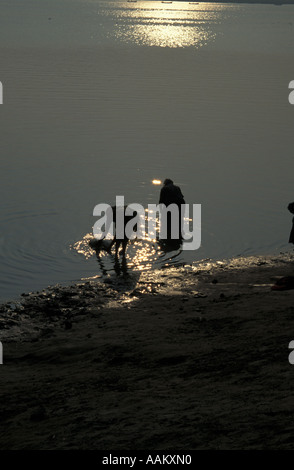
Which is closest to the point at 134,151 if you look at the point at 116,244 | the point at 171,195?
the point at 171,195

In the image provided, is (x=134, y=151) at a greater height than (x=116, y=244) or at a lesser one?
greater

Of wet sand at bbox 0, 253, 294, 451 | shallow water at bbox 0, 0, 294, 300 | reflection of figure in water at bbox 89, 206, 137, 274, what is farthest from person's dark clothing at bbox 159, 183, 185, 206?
wet sand at bbox 0, 253, 294, 451

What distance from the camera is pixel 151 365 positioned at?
28.8 feet

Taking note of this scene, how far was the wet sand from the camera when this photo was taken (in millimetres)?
6723

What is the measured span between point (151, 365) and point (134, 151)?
18.9 metres

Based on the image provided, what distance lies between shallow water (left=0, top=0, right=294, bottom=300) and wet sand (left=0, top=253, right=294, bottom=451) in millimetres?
1932

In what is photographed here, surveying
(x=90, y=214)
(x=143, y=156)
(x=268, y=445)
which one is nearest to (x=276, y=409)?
(x=268, y=445)

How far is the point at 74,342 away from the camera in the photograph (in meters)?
10.1

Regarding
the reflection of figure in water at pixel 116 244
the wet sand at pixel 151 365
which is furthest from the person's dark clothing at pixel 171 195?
the wet sand at pixel 151 365

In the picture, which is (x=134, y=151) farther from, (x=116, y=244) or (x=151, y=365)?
(x=151, y=365)

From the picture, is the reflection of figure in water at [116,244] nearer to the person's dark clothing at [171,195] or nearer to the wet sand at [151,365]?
the wet sand at [151,365]

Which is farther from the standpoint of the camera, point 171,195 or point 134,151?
point 134,151

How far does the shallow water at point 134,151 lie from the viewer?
1623cm
